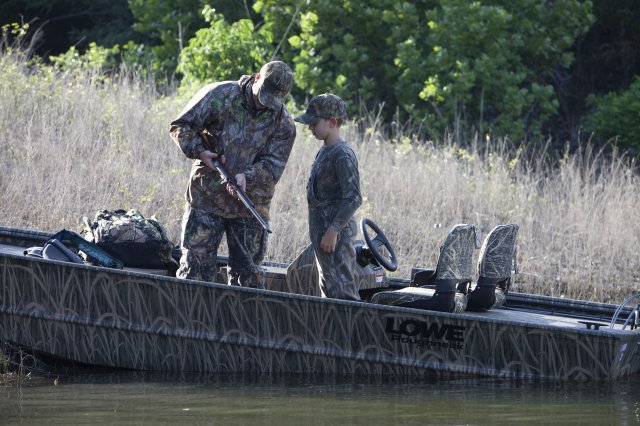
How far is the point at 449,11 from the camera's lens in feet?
56.8

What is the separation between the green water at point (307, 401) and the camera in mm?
6516

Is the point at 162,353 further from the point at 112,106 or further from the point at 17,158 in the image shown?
the point at 112,106

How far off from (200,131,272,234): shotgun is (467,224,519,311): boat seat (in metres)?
1.49

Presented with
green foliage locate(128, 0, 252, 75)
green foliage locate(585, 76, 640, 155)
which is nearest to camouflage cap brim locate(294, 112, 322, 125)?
green foliage locate(585, 76, 640, 155)

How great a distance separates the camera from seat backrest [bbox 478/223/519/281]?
26.2ft

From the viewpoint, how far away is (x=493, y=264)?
805 cm

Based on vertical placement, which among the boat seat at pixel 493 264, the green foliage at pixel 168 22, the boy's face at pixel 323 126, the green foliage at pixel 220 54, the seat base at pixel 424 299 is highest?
the green foliage at pixel 168 22

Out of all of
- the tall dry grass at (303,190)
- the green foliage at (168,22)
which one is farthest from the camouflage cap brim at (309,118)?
the green foliage at (168,22)

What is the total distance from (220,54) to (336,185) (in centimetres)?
903

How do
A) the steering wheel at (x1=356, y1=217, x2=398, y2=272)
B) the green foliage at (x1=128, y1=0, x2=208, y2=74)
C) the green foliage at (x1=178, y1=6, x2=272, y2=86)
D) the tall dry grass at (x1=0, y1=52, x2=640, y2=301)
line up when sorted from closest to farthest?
the steering wheel at (x1=356, y1=217, x2=398, y2=272)
the tall dry grass at (x1=0, y1=52, x2=640, y2=301)
the green foliage at (x1=178, y1=6, x2=272, y2=86)
the green foliage at (x1=128, y1=0, x2=208, y2=74)

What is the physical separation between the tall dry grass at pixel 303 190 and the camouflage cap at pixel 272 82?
4.04 meters

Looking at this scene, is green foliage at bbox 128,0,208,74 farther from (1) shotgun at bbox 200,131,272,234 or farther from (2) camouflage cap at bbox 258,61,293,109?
(2) camouflage cap at bbox 258,61,293,109

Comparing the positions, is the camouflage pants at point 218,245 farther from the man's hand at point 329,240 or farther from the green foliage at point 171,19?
the green foliage at point 171,19

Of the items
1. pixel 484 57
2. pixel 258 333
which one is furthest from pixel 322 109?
pixel 484 57
